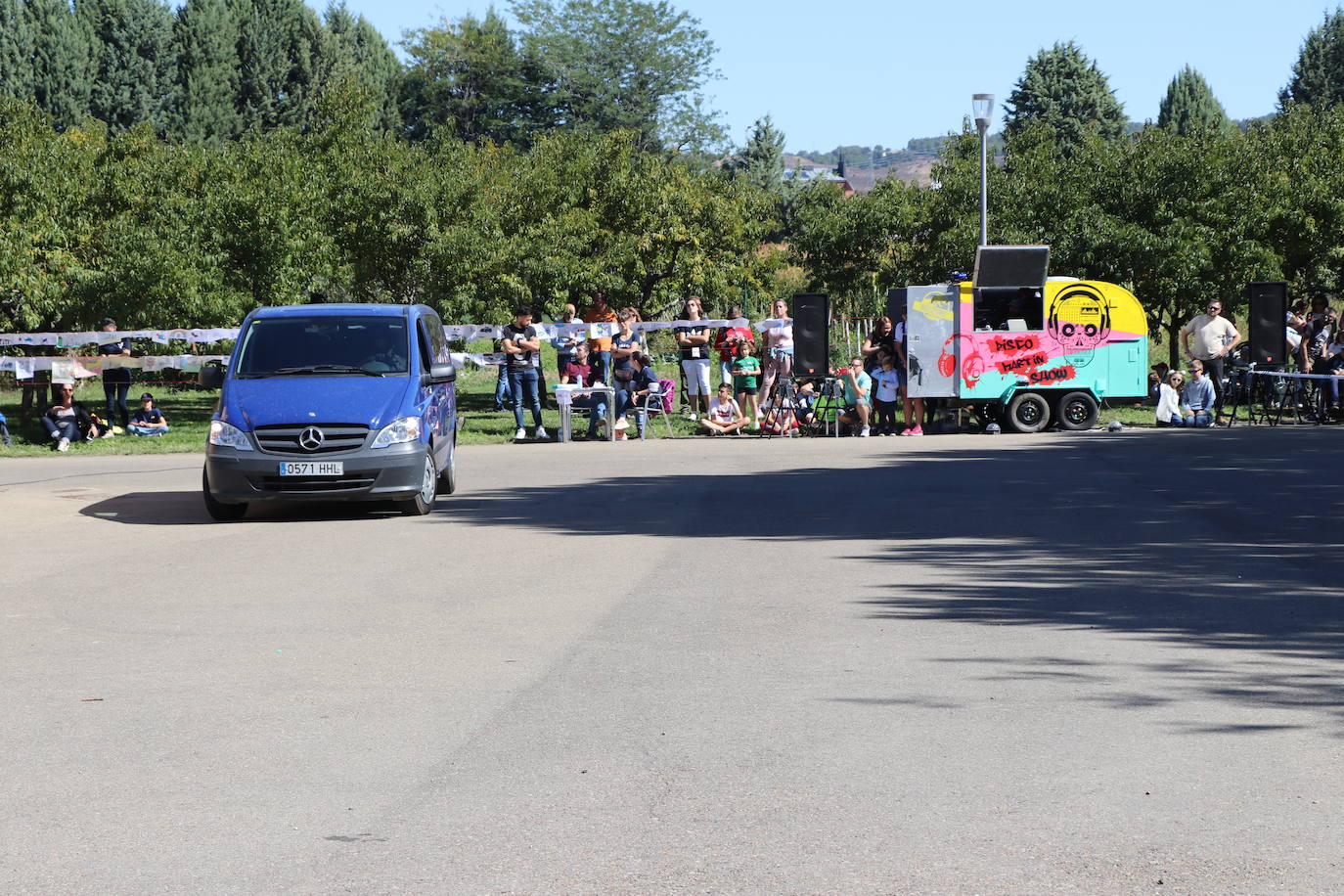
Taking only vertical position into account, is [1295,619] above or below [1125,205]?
below

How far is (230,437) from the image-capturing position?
14141mm

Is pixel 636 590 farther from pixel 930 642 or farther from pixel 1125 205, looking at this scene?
pixel 1125 205

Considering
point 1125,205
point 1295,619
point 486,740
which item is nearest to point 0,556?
point 486,740

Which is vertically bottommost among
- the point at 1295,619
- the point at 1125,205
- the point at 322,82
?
the point at 1295,619

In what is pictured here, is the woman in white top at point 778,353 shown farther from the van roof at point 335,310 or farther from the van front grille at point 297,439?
the van front grille at point 297,439

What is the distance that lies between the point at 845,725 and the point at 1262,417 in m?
22.0

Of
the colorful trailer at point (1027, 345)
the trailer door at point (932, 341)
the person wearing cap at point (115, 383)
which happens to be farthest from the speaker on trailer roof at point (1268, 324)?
the person wearing cap at point (115, 383)

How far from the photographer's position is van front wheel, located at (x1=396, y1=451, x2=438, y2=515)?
1450cm

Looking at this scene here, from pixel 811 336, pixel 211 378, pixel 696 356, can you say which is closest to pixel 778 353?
pixel 811 336

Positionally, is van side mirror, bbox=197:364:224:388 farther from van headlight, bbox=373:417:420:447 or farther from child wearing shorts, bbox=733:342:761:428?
child wearing shorts, bbox=733:342:761:428

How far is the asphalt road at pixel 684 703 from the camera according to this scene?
492cm

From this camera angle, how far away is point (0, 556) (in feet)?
40.5

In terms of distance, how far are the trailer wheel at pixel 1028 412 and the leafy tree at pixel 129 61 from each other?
174 feet

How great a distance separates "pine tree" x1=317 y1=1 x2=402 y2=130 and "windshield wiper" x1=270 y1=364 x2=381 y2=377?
6279cm
